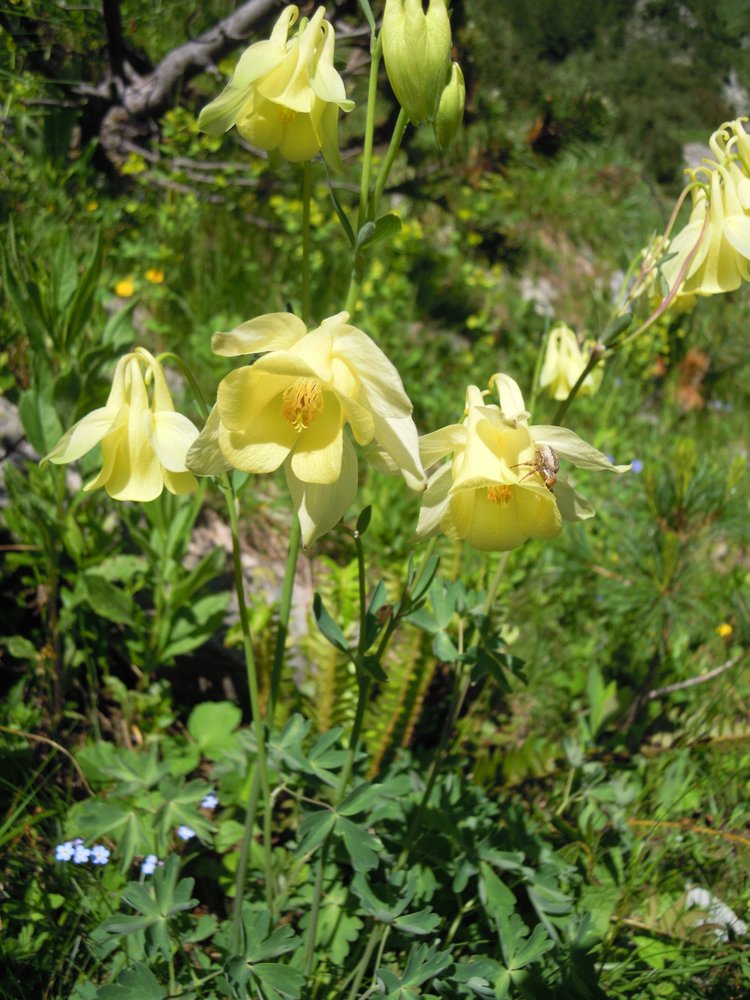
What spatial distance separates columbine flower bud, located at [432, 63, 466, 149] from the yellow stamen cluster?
441mm

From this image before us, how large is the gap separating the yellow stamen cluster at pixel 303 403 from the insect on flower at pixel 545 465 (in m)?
0.28

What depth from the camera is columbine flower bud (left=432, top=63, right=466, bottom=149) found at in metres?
1.17

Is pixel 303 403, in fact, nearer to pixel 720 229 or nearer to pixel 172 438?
pixel 172 438

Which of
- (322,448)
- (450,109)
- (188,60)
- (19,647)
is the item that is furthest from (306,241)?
(188,60)

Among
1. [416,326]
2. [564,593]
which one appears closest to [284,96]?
[564,593]

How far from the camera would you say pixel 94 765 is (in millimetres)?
1885

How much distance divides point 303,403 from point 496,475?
0.90ft

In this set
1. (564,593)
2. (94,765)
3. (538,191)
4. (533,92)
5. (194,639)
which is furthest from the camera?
(538,191)

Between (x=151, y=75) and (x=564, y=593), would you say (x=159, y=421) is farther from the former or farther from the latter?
(x=151, y=75)

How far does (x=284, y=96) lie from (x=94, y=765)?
152 cm

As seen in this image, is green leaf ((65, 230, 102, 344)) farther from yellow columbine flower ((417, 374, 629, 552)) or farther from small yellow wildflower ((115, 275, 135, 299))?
yellow columbine flower ((417, 374, 629, 552))

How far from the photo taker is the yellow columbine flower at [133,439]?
1.13m

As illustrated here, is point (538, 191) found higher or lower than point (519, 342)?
higher

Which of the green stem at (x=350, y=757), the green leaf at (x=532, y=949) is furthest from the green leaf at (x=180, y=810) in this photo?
the green leaf at (x=532, y=949)
